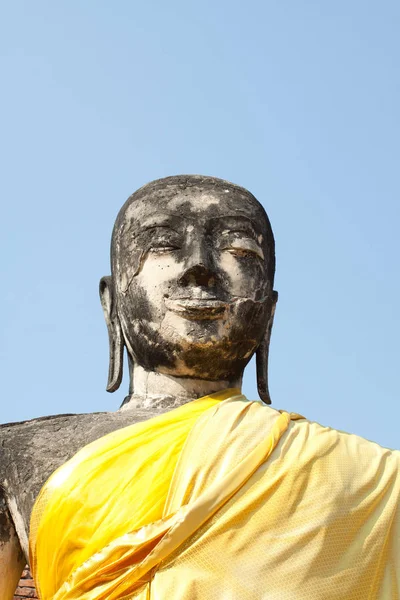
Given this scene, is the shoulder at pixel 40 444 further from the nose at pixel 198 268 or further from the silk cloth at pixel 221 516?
the nose at pixel 198 268

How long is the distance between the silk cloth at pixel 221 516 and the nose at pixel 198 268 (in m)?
0.72

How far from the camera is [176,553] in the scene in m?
5.91

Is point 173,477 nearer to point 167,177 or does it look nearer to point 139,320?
point 139,320

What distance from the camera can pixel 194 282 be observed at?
690 centimetres

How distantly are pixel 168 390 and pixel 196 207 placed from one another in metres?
0.95

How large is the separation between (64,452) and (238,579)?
3.92 feet

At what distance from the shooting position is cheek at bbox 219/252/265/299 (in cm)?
698

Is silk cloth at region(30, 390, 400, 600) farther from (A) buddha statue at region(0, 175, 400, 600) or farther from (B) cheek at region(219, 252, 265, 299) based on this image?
(B) cheek at region(219, 252, 265, 299)

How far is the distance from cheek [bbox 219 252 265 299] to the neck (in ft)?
1.56

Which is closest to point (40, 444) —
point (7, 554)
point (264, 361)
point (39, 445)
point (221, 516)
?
point (39, 445)

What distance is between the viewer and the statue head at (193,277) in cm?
688

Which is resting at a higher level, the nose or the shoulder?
the nose

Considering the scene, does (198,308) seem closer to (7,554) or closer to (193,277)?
(193,277)

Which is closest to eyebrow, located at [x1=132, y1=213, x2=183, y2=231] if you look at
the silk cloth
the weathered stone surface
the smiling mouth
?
the smiling mouth
